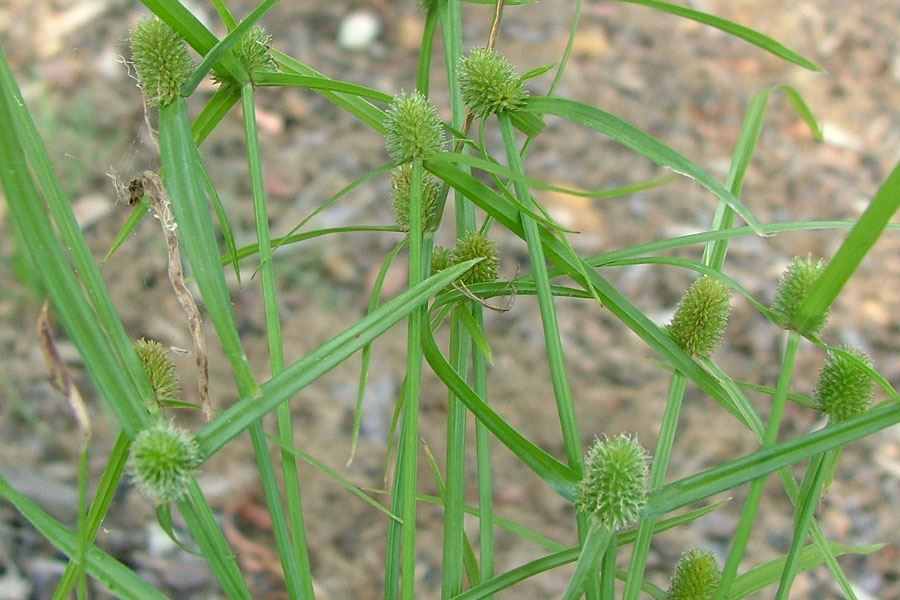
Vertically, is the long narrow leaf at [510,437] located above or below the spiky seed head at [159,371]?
below

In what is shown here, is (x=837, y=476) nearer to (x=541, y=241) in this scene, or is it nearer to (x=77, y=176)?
(x=541, y=241)

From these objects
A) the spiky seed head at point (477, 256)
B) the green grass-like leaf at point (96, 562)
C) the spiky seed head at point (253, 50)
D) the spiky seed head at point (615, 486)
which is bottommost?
the green grass-like leaf at point (96, 562)

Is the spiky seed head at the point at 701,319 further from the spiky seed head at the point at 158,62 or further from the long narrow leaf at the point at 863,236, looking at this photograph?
the spiky seed head at the point at 158,62

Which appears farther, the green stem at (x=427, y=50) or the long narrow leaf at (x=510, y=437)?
the green stem at (x=427, y=50)

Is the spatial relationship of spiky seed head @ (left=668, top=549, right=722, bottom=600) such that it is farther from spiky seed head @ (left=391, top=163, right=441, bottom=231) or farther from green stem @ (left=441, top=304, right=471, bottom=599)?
spiky seed head @ (left=391, top=163, right=441, bottom=231)

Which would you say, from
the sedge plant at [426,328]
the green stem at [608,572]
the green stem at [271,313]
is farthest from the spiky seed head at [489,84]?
the green stem at [608,572]

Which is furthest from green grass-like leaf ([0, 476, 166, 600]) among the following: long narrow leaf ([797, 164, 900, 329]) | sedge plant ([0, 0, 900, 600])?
long narrow leaf ([797, 164, 900, 329])

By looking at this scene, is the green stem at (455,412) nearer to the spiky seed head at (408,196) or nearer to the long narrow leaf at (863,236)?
the spiky seed head at (408,196)
